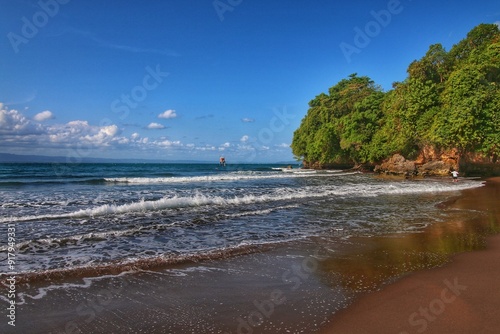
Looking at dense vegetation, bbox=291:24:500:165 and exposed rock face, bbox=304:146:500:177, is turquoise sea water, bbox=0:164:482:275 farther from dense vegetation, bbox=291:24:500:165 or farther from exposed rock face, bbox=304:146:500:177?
Answer: exposed rock face, bbox=304:146:500:177

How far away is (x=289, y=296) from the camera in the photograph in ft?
13.7

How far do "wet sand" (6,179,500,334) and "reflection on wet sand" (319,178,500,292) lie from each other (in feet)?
0.09

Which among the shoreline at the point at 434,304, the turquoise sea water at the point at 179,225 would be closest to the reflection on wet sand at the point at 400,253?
the shoreline at the point at 434,304

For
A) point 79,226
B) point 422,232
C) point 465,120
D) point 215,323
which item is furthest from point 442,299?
point 465,120

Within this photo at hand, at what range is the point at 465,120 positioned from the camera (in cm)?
2634

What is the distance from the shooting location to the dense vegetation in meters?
26.8

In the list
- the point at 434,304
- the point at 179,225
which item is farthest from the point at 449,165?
the point at 434,304

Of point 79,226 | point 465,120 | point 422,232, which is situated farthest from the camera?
point 465,120

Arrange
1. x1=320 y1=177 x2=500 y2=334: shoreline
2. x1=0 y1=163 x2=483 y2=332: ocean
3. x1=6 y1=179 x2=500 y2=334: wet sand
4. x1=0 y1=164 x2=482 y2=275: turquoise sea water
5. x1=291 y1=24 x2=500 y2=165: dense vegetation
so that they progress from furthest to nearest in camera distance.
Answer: x1=291 y1=24 x2=500 y2=165: dense vegetation → x1=0 y1=164 x2=482 y2=275: turquoise sea water → x1=0 y1=163 x2=483 y2=332: ocean → x1=6 y1=179 x2=500 y2=334: wet sand → x1=320 y1=177 x2=500 y2=334: shoreline

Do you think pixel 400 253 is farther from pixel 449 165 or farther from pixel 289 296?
pixel 449 165

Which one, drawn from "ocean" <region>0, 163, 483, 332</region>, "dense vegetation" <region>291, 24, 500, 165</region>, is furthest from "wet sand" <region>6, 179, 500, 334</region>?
"dense vegetation" <region>291, 24, 500, 165</region>

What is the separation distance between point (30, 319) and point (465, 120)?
32.0 m

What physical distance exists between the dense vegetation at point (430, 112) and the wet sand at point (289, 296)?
85.8 feet

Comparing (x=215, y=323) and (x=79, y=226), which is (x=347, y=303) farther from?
(x=79, y=226)
